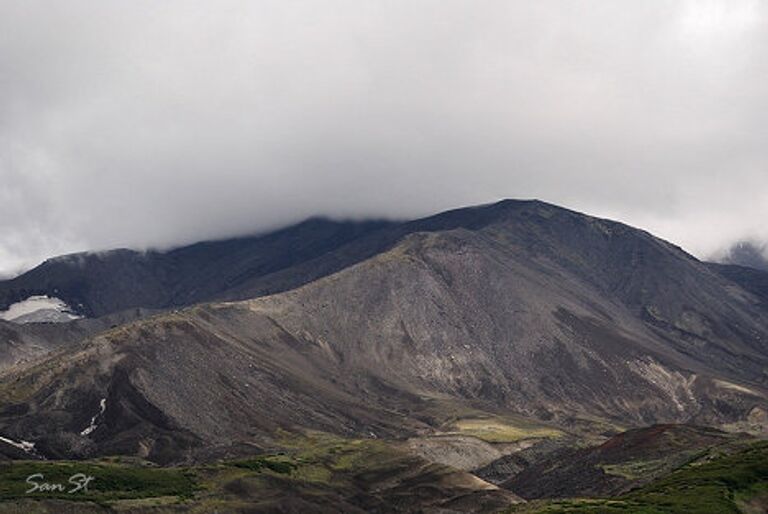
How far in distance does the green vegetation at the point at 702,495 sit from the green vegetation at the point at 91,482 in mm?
81192

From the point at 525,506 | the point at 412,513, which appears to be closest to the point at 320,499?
the point at 412,513

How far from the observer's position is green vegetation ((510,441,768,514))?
110 m

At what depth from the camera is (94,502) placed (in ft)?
531

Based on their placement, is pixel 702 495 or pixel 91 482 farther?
pixel 91 482

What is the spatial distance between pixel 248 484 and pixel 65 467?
40066 mm

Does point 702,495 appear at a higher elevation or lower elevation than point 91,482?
lower

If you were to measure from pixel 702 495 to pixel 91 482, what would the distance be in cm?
12227

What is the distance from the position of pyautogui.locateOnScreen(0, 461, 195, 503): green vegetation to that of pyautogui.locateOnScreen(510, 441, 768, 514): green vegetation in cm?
8119

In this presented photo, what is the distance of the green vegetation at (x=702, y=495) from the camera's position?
362 ft

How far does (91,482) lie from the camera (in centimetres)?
17750

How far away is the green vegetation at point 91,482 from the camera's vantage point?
165 meters

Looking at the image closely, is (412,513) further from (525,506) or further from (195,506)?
(525,506)

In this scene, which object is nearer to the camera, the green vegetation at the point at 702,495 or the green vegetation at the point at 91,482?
the green vegetation at the point at 702,495

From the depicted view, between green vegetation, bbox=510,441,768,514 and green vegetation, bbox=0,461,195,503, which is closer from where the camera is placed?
green vegetation, bbox=510,441,768,514
